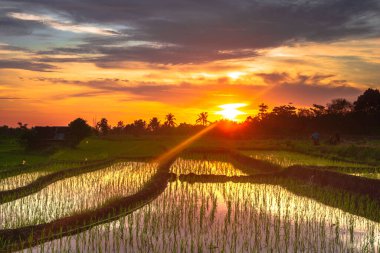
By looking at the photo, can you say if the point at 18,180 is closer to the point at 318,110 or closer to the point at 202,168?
the point at 202,168

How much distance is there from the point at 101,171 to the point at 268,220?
31.7ft

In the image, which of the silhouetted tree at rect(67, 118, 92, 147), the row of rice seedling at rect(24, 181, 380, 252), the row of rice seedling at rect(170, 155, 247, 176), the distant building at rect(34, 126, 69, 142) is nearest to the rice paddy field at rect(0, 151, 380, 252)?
the row of rice seedling at rect(24, 181, 380, 252)

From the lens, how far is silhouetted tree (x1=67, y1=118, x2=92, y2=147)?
30673 millimetres

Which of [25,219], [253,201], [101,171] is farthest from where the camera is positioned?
[101,171]

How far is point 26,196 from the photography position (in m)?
11.5

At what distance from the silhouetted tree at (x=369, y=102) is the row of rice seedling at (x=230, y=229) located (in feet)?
120

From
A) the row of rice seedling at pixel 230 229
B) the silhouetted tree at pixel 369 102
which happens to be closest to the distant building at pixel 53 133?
the row of rice seedling at pixel 230 229

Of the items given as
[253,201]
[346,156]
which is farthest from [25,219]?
[346,156]

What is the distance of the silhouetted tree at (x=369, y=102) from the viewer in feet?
147

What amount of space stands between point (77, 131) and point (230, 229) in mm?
24102

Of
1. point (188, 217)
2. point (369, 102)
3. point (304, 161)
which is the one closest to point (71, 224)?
point (188, 217)

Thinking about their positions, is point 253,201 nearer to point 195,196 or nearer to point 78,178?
point 195,196

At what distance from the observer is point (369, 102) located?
45094 mm

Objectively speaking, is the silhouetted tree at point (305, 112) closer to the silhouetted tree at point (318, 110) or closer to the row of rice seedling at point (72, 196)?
the silhouetted tree at point (318, 110)
